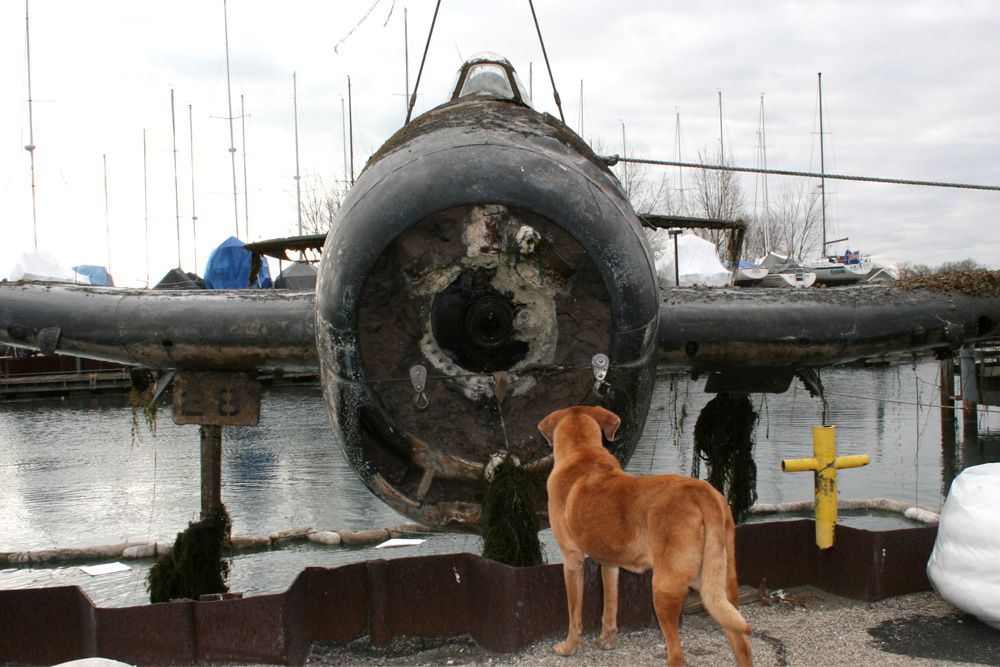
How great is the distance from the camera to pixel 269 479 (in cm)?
1328

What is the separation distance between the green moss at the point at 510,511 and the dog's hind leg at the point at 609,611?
0.41 m

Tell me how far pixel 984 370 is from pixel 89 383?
32.1 meters

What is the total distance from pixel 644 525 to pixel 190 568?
3.88 m

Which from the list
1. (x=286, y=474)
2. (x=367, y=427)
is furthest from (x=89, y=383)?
(x=367, y=427)

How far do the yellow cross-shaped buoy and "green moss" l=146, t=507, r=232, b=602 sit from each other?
3902 mm

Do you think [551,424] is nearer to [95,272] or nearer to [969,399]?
[969,399]

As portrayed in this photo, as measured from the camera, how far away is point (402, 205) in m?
3.47

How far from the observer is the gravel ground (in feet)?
12.8

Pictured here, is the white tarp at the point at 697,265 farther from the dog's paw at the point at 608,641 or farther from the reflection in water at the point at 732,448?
the dog's paw at the point at 608,641

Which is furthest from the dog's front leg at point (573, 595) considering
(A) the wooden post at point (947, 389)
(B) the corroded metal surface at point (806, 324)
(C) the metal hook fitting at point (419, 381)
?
(A) the wooden post at point (947, 389)

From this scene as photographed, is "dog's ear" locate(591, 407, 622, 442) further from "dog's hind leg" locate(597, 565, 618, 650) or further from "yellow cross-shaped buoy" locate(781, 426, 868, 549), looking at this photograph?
"yellow cross-shaped buoy" locate(781, 426, 868, 549)

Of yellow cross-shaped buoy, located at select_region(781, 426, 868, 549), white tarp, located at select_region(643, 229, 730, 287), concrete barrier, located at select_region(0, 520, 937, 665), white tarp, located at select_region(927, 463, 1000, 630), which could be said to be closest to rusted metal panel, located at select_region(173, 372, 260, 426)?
concrete barrier, located at select_region(0, 520, 937, 665)

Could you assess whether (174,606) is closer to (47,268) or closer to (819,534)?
(819,534)

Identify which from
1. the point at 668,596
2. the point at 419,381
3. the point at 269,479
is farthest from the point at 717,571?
the point at 269,479
